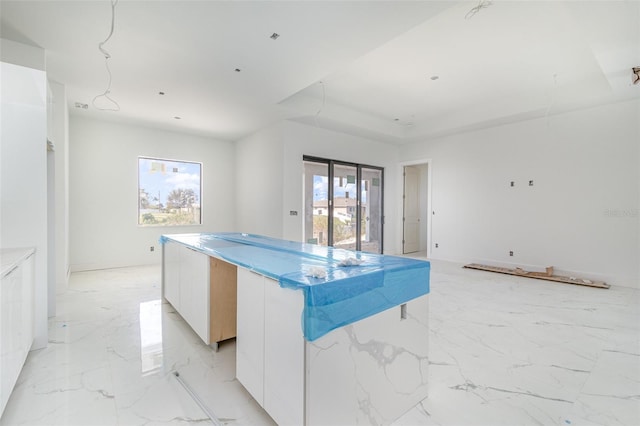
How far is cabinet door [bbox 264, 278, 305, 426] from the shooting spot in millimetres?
1227

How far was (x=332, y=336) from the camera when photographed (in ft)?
4.08

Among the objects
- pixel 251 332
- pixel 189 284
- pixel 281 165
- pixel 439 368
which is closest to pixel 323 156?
pixel 281 165

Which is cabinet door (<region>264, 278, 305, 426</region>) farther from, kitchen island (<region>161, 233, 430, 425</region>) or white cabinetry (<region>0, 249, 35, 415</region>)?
white cabinetry (<region>0, 249, 35, 415</region>)

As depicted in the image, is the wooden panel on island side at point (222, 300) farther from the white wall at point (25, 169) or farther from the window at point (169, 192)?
the window at point (169, 192)

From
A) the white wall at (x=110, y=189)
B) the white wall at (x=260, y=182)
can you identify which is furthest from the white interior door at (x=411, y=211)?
the white wall at (x=110, y=189)

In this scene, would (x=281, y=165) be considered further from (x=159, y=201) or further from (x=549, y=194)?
(x=549, y=194)

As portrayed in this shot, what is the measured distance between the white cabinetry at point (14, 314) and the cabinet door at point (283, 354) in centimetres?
141

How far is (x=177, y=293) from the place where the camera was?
9.47ft

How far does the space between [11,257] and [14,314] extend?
15.6 inches

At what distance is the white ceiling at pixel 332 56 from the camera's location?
95.8 inches

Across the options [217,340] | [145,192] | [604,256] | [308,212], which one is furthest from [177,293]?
[604,256]

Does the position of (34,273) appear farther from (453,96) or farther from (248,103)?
(453,96)

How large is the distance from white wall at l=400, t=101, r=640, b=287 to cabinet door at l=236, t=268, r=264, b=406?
5624 millimetres

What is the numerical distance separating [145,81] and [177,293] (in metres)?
2.84
